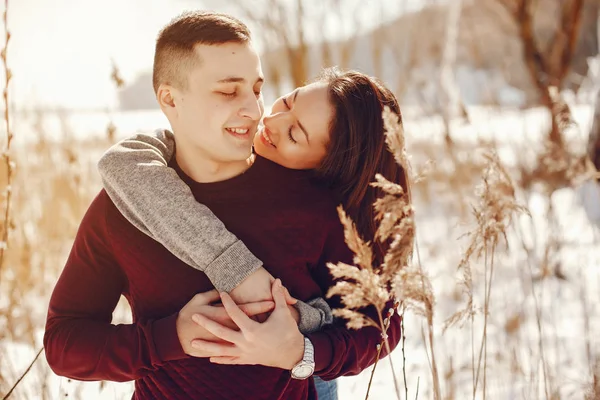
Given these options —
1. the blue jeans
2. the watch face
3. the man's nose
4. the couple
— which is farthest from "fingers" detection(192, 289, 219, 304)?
the blue jeans

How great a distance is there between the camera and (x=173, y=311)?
1.39 metres

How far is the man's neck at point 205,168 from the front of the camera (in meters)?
1.50

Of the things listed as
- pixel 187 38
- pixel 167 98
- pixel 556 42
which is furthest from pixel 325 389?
pixel 556 42

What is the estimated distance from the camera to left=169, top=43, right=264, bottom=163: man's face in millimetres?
1427

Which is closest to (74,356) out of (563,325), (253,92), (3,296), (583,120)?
(253,92)

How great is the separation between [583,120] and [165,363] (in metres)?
8.50

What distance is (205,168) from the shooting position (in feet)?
4.93

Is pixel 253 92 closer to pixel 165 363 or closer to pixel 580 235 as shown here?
pixel 165 363

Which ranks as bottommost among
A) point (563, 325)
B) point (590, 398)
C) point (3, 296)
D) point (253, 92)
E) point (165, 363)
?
point (563, 325)

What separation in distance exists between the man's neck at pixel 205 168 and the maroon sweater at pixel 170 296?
0.02m

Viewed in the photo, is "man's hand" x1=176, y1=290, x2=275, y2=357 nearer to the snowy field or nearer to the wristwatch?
the wristwatch

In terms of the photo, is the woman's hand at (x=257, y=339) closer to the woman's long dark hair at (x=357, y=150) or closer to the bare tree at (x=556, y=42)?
the woman's long dark hair at (x=357, y=150)

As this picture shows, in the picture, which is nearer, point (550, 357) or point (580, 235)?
point (550, 357)

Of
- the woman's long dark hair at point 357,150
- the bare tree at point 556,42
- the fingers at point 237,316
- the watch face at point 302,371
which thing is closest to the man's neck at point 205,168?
the woman's long dark hair at point 357,150
